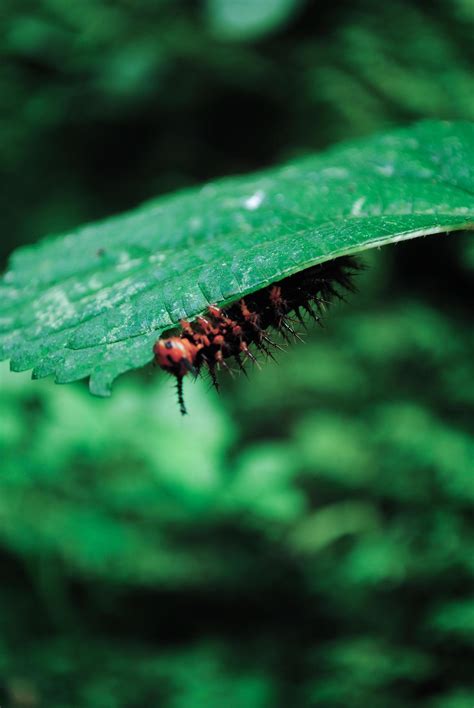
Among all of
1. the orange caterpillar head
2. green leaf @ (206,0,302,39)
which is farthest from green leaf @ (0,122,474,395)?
green leaf @ (206,0,302,39)

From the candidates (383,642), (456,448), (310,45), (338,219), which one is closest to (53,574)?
(383,642)

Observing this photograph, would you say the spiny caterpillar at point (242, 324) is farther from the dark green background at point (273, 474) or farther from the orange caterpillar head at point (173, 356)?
the dark green background at point (273, 474)

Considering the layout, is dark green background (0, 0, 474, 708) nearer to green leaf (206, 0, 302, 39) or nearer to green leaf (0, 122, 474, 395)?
green leaf (206, 0, 302, 39)

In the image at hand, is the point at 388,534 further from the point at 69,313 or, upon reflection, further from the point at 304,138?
the point at 304,138

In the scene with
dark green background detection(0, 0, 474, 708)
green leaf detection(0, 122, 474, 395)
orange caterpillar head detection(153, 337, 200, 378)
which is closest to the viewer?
green leaf detection(0, 122, 474, 395)

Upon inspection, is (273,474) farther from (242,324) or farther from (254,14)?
(254,14)
